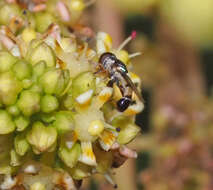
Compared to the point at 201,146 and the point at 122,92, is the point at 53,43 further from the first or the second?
the point at 201,146

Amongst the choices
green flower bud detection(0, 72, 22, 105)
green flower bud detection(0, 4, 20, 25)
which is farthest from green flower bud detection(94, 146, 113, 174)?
green flower bud detection(0, 4, 20, 25)

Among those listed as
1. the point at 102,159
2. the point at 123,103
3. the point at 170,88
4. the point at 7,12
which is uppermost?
the point at 7,12

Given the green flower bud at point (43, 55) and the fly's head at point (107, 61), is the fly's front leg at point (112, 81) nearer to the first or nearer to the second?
the fly's head at point (107, 61)

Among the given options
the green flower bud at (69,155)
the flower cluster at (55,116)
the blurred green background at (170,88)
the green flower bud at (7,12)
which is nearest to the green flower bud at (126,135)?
the flower cluster at (55,116)

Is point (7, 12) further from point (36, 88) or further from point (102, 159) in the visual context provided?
point (102, 159)

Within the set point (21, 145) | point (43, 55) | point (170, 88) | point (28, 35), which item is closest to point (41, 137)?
point (21, 145)

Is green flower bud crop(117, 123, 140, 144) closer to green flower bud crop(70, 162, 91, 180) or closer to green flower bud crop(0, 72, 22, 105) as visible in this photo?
green flower bud crop(70, 162, 91, 180)

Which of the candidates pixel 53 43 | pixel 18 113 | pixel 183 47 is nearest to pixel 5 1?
pixel 53 43
